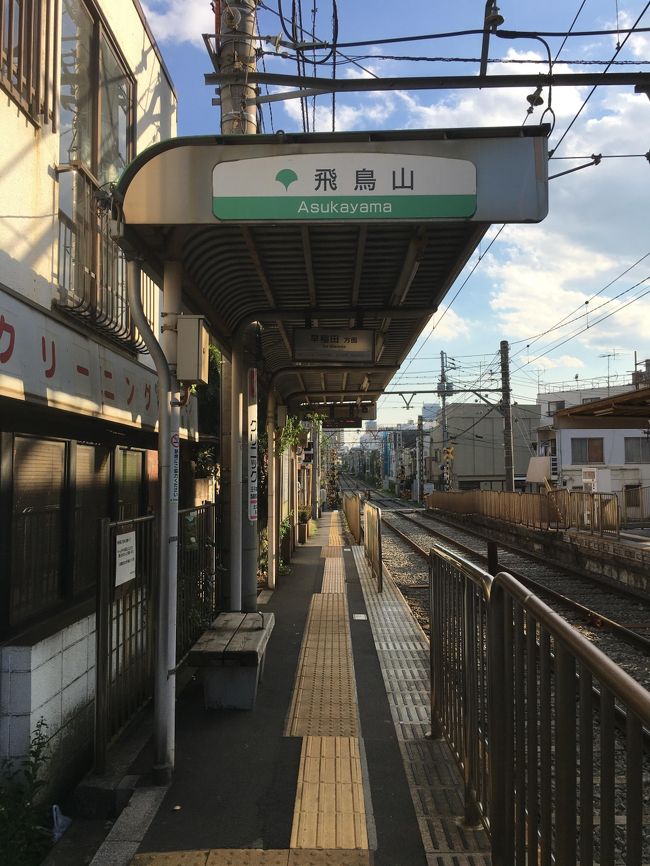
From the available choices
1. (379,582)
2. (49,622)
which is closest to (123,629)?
(49,622)

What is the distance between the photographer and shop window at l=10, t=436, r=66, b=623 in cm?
426

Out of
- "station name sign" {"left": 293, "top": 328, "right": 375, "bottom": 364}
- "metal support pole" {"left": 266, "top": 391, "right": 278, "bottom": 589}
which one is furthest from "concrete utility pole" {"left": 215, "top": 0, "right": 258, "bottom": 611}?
"metal support pole" {"left": 266, "top": 391, "right": 278, "bottom": 589}

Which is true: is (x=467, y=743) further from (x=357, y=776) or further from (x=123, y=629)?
(x=123, y=629)

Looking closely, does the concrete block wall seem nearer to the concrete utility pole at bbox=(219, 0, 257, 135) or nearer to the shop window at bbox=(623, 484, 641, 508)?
the concrete utility pole at bbox=(219, 0, 257, 135)

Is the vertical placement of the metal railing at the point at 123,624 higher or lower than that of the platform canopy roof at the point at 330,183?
lower

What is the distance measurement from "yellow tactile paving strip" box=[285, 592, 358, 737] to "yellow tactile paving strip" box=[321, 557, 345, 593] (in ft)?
7.79

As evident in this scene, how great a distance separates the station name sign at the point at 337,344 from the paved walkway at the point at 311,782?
3106 mm

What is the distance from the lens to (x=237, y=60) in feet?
24.2

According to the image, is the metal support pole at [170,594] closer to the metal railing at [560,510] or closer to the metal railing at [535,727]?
the metal railing at [535,727]

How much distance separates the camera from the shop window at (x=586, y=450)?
151 ft

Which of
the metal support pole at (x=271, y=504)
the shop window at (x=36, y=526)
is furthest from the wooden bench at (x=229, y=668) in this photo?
the metal support pole at (x=271, y=504)

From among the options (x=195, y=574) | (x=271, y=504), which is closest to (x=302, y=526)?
(x=271, y=504)

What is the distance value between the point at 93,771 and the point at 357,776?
5.25ft

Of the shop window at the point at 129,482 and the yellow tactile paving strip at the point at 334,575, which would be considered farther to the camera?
the yellow tactile paving strip at the point at 334,575
